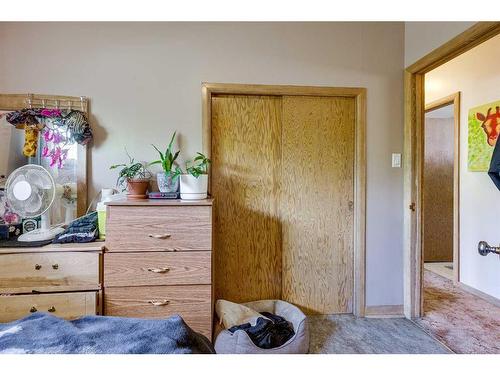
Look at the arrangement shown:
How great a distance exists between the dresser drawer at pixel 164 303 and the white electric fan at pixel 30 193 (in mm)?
606

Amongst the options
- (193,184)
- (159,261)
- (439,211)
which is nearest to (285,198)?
(193,184)

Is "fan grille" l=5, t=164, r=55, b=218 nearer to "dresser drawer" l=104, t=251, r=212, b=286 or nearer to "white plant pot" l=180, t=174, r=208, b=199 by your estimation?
"dresser drawer" l=104, t=251, r=212, b=286

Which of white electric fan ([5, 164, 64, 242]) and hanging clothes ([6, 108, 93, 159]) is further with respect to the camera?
hanging clothes ([6, 108, 93, 159])

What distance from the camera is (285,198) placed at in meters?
2.12

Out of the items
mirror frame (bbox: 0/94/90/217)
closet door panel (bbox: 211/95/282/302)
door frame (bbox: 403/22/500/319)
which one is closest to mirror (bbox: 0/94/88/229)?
mirror frame (bbox: 0/94/90/217)

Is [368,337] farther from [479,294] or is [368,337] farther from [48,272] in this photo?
[48,272]

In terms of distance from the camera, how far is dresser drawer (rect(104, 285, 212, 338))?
155 cm

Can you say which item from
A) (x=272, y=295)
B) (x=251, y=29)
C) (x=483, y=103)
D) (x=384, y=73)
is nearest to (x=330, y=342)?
(x=272, y=295)

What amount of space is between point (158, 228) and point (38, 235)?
787 mm

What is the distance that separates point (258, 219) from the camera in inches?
83.0

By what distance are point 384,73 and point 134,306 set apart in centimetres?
247

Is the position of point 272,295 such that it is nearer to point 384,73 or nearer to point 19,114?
point 384,73

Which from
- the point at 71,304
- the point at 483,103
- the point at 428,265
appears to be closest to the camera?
the point at 71,304

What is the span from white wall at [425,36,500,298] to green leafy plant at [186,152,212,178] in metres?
2.55
